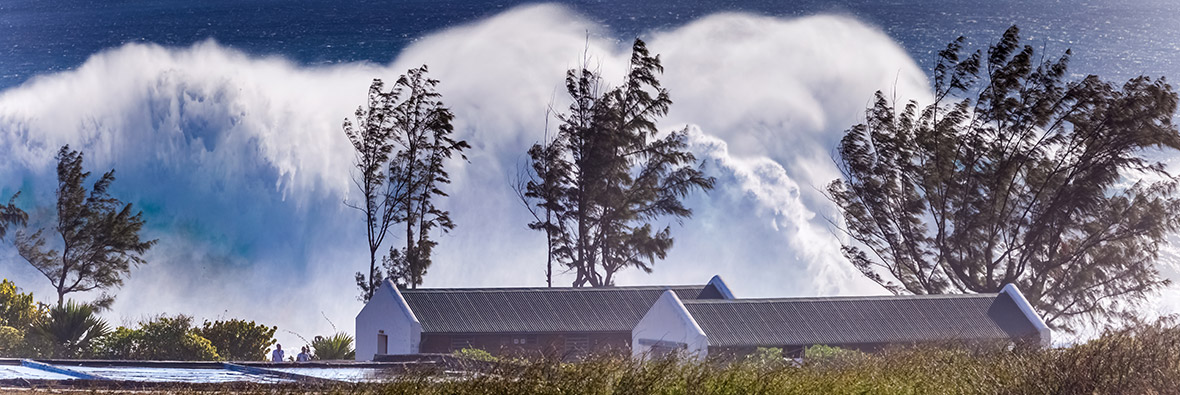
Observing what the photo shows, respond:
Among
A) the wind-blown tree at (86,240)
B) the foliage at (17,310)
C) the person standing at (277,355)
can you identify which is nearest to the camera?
the person standing at (277,355)

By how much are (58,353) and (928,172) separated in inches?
1047

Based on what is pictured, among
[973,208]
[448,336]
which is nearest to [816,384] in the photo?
[448,336]

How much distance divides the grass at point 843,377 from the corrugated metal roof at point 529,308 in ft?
63.9

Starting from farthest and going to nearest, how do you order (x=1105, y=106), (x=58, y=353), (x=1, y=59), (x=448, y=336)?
(x=1, y=59) → (x=1105, y=106) → (x=448, y=336) → (x=58, y=353)

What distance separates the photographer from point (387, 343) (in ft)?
117

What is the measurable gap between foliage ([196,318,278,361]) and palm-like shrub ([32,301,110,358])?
2.50 meters

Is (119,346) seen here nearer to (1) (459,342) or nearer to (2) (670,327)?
(1) (459,342)

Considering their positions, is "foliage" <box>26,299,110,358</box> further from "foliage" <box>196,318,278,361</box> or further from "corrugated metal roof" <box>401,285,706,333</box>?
"corrugated metal roof" <box>401,285,706,333</box>

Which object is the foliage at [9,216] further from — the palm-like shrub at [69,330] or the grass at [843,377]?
the grass at [843,377]

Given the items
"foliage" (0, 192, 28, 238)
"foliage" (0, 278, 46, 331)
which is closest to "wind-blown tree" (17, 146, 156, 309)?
"foliage" (0, 192, 28, 238)

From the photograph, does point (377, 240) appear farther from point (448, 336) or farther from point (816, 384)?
point (816, 384)

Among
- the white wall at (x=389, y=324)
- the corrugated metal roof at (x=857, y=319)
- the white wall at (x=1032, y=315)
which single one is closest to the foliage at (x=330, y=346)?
the white wall at (x=389, y=324)

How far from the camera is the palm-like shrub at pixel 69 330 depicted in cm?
3209

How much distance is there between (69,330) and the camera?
3234 cm
